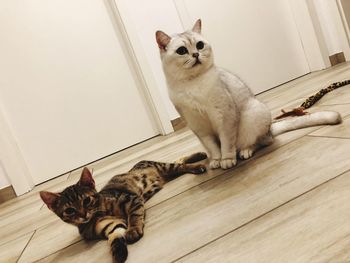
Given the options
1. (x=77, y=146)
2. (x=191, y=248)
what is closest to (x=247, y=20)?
(x=77, y=146)

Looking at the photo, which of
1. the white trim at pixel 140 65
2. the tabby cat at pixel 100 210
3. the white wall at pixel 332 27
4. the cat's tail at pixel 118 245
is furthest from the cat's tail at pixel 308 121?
the white wall at pixel 332 27

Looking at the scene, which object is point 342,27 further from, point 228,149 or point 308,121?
point 228,149

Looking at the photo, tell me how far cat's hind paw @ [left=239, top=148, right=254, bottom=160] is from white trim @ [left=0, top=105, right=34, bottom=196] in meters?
1.94

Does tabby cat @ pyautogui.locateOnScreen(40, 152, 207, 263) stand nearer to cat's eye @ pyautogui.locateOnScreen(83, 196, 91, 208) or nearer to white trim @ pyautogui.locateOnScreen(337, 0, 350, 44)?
cat's eye @ pyautogui.locateOnScreen(83, 196, 91, 208)

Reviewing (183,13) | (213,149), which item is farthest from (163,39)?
(183,13)

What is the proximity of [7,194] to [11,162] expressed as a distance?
245mm

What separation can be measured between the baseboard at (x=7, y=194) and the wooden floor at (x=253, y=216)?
4.09 ft

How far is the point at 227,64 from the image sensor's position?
9.95 feet

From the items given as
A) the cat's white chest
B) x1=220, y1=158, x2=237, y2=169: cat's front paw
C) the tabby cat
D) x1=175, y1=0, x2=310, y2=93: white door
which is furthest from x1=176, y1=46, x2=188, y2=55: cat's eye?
x1=175, y1=0, x2=310, y2=93: white door

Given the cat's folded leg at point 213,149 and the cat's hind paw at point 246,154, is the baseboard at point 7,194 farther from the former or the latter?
the cat's hind paw at point 246,154

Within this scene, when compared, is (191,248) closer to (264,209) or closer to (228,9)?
(264,209)

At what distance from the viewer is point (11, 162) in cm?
250

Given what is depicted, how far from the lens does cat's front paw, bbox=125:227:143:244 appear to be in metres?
0.82

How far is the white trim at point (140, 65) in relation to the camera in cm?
265
